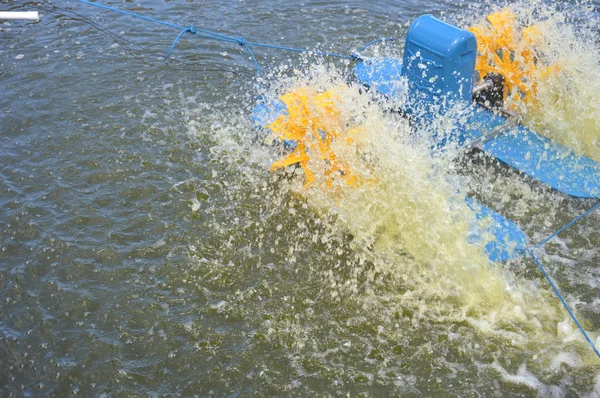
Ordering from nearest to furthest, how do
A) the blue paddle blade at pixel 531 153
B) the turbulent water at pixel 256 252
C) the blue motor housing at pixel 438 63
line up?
the turbulent water at pixel 256 252 < the blue motor housing at pixel 438 63 < the blue paddle blade at pixel 531 153

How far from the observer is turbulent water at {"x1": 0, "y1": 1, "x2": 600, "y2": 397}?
3.38 m

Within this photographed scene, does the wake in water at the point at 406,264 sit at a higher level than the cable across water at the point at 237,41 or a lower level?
lower

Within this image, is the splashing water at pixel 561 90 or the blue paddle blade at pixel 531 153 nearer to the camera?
the blue paddle blade at pixel 531 153

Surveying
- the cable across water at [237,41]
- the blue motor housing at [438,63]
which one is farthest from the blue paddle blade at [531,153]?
the cable across water at [237,41]

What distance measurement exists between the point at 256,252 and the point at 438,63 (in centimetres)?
213

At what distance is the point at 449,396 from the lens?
3.27 metres

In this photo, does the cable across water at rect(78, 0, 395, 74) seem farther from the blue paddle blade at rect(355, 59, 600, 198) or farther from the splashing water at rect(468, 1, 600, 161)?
the splashing water at rect(468, 1, 600, 161)

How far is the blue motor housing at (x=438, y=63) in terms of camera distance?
448cm

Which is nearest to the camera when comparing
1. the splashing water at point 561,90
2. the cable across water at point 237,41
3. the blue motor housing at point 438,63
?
the blue motor housing at point 438,63

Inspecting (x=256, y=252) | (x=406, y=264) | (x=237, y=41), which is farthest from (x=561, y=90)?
(x=256, y=252)

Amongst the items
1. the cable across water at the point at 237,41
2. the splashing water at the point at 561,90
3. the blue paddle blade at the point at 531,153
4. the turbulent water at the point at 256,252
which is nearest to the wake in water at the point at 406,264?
the turbulent water at the point at 256,252

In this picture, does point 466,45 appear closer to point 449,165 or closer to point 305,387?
point 449,165

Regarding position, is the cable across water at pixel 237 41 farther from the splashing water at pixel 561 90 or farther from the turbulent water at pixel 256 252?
the splashing water at pixel 561 90

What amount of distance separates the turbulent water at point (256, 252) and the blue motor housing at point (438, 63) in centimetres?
21
